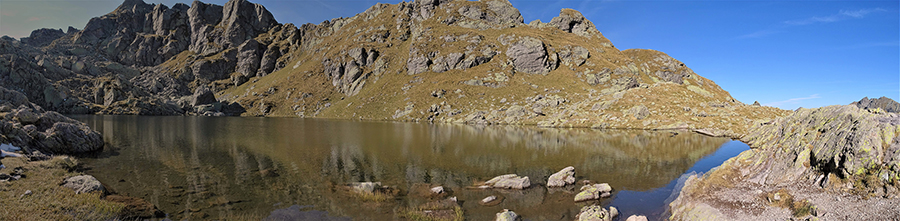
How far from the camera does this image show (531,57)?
13612 centimetres

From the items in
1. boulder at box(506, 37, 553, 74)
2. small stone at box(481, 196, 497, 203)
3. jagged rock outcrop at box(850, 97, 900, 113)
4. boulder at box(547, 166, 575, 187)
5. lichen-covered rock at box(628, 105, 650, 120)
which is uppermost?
boulder at box(506, 37, 553, 74)

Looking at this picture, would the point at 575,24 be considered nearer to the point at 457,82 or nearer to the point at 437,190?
the point at 457,82

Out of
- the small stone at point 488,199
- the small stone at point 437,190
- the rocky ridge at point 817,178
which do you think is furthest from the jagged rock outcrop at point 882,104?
the small stone at point 437,190

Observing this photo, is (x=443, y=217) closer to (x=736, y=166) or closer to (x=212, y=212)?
(x=212, y=212)

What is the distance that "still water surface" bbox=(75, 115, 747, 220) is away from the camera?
1858 centimetres

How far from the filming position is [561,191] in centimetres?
2250

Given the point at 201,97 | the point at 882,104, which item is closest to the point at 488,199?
the point at 882,104

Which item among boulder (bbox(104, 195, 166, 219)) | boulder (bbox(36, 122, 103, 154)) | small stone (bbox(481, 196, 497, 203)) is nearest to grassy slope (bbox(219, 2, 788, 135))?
small stone (bbox(481, 196, 497, 203))

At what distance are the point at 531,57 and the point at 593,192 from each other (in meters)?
121

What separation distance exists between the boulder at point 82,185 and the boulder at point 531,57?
425ft

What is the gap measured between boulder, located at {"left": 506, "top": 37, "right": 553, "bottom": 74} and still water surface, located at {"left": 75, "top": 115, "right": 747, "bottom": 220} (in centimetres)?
9124

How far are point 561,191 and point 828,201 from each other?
40.1ft

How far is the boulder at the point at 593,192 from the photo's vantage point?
2045 centimetres

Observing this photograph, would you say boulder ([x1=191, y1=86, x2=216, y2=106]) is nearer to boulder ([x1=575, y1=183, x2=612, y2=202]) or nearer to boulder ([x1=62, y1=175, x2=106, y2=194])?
boulder ([x1=62, y1=175, x2=106, y2=194])
